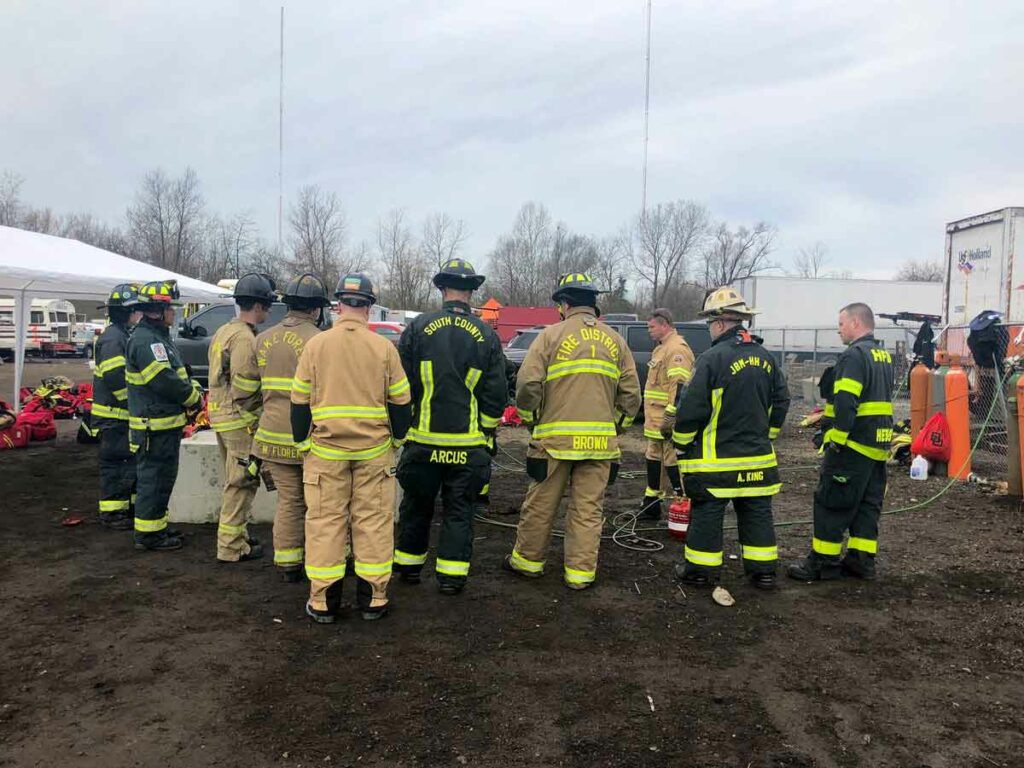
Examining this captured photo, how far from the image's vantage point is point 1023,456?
7.43 meters

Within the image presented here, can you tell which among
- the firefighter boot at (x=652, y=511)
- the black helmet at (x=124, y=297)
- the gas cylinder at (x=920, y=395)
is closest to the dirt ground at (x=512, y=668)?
the firefighter boot at (x=652, y=511)

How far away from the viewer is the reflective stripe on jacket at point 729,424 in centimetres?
481

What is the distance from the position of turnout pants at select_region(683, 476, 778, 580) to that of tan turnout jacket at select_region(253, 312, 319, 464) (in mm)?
2845

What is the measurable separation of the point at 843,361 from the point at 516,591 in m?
2.94

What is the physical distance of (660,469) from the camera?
7293 mm

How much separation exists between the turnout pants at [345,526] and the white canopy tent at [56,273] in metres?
7.96

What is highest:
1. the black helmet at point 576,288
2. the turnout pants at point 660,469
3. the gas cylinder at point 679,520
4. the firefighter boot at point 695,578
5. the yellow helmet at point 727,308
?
the black helmet at point 576,288

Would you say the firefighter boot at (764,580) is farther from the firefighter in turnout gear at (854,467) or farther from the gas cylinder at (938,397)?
the gas cylinder at (938,397)

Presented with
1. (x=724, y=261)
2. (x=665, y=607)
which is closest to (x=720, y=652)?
(x=665, y=607)

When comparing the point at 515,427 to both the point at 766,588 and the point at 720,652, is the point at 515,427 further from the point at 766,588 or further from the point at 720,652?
the point at 720,652

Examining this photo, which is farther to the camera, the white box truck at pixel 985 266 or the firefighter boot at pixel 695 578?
the white box truck at pixel 985 266

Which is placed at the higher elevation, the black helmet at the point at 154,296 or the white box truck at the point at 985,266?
the white box truck at the point at 985,266

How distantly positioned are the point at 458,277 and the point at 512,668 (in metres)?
2.54

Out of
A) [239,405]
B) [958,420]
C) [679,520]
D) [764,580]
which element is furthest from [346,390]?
[958,420]
